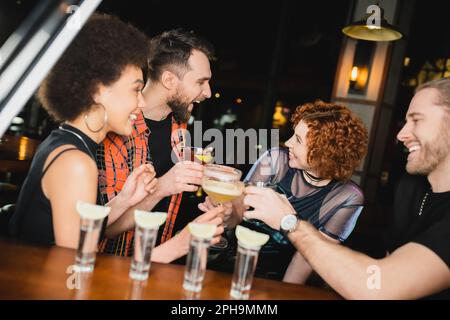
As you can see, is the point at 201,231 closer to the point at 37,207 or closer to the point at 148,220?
the point at 148,220

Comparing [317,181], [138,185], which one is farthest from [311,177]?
[138,185]

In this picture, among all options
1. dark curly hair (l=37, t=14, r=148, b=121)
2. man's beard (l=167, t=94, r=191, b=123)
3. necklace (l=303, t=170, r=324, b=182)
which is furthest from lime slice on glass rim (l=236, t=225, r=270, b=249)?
man's beard (l=167, t=94, r=191, b=123)

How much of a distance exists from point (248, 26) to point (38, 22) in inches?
473

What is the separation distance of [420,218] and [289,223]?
0.85 metres

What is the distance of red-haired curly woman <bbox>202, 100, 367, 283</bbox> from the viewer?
2502 mm

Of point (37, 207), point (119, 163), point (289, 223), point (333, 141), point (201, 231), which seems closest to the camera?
point (201, 231)

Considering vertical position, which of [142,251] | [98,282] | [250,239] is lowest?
[98,282]

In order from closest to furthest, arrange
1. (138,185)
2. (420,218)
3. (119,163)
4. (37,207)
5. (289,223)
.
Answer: (37,207) < (289,223) < (138,185) < (420,218) < (119,163)

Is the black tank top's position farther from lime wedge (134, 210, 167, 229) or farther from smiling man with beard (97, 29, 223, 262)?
smiling man with beard (97, 29, 223, 262)

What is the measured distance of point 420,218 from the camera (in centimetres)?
201

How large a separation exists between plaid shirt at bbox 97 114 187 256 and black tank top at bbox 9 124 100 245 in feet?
1.98

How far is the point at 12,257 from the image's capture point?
4.37 ft

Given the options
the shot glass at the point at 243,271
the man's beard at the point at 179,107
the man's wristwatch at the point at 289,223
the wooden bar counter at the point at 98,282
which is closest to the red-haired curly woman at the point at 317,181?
the man's beard at the point at 179,107
